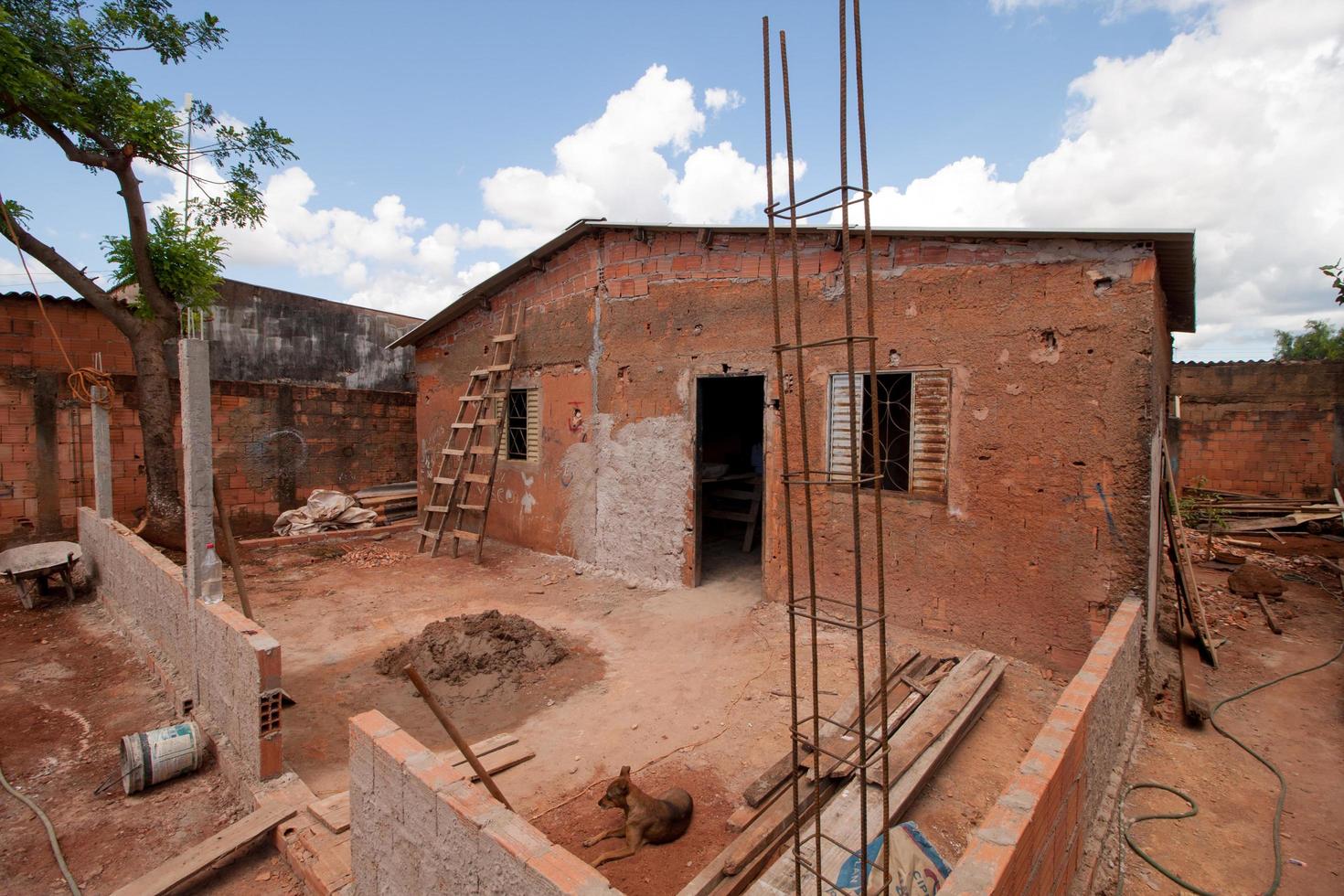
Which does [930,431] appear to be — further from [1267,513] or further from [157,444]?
[1267,513]

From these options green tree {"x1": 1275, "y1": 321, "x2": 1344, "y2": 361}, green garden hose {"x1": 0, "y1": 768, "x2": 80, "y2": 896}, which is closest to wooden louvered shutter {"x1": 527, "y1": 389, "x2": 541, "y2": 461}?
green garden hose {"x1": 0, "y1": 768, "x2": 80, "y2": 896}

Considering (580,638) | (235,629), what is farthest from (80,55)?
(580,638)

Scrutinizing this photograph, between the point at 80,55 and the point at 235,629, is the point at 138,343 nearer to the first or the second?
the point at 80,55

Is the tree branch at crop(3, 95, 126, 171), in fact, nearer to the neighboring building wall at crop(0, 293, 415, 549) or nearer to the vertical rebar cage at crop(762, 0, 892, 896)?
the neighboring building wall at crop(0, 293, 415, 549)

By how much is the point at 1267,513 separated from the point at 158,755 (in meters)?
15.1

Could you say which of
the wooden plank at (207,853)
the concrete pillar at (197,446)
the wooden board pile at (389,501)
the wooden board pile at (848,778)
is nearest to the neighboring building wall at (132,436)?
the wooden board pile at (389,501)

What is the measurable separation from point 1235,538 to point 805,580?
9.00 m

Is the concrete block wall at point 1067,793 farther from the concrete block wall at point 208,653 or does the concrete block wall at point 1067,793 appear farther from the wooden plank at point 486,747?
the concrete block wall at point 208,653

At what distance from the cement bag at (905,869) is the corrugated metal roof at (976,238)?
12.8 feet

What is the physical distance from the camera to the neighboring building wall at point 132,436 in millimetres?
8344

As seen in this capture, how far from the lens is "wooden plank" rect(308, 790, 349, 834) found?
10.6 ft

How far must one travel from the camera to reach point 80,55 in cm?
719

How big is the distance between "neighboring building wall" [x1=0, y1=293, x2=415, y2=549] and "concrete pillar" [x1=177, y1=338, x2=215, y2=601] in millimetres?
6418

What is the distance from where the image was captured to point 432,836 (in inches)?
86.7
